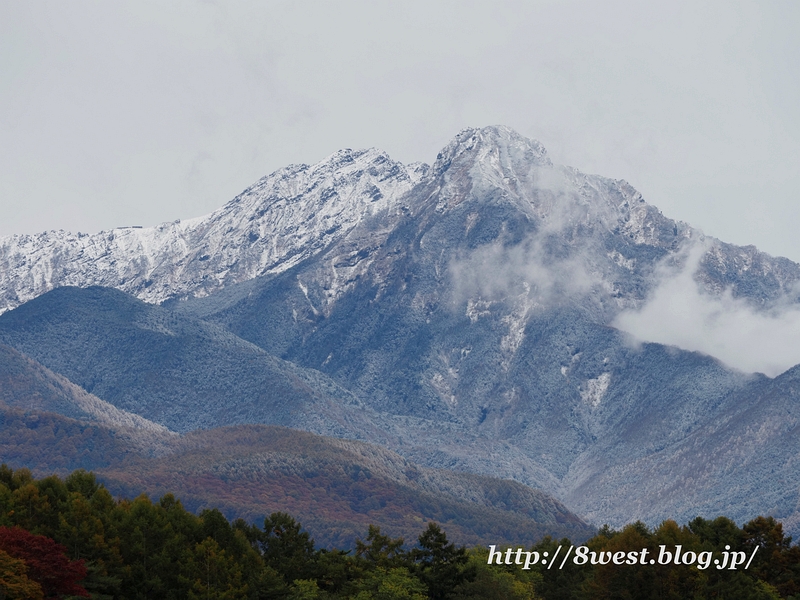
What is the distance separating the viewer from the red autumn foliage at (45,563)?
94562 millimetres

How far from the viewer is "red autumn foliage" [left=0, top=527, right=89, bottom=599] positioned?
9456 cm

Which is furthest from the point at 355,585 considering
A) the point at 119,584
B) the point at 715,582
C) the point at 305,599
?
the point at 715,582

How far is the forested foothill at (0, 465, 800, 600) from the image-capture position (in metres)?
109

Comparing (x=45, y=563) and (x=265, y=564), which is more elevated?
(x=265, y=564)

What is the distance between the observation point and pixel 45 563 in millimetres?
95688

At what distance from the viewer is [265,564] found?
127m

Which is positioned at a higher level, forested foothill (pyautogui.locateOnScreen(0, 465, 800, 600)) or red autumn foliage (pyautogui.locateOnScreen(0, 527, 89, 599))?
forested foothill (pyautogui.locateOnScreen(0, 465, 800, 600))

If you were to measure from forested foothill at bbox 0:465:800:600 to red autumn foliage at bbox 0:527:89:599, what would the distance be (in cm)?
9

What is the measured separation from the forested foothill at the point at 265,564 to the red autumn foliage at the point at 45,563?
0.29 feet

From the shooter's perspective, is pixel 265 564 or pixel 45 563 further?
pixel 265 564

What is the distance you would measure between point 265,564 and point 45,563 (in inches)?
1358

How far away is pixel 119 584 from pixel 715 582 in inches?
2053

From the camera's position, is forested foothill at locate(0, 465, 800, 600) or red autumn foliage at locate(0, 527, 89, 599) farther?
forested foothill at locate(0, 465, 800, 600)

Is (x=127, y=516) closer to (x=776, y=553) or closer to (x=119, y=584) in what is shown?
(x=119, y=584)
